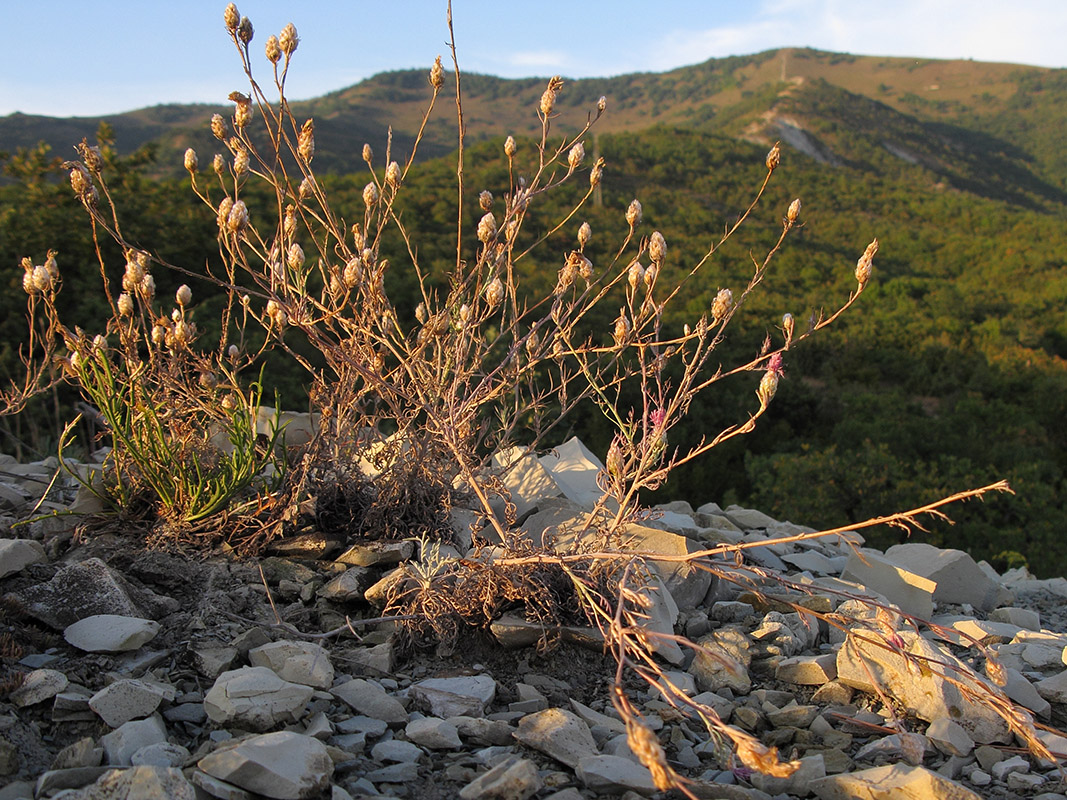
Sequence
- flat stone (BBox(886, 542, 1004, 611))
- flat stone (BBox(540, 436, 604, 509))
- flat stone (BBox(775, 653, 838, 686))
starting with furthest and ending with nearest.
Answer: flat stone (BBox(540, 436, 604, 509))
flat stone (BBox(886, 542, 1004, 611))
flat stone (BBox(775, 653, 838, 686))

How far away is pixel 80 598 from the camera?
2029 millimetres

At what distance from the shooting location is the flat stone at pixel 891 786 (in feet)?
4.93

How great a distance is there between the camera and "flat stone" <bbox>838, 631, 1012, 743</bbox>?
1.89m

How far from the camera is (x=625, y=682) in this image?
2094 mm

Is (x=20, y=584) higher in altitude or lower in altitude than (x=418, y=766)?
higher

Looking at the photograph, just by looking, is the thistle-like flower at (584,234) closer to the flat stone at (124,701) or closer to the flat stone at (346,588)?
the flat stone at (346,588)

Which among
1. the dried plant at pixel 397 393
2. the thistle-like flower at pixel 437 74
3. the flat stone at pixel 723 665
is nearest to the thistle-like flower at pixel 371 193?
the dried plant at pixel 397 393

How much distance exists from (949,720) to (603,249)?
69.9ft

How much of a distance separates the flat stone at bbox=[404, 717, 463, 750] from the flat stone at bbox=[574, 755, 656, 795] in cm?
27

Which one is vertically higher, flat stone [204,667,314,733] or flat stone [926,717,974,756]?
flat stone [204,667,314,733]

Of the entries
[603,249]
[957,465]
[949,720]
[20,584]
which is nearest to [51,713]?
[20,584]

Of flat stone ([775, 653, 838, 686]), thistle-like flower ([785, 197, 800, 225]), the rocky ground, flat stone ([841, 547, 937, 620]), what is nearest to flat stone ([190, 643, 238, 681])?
the rocky ground

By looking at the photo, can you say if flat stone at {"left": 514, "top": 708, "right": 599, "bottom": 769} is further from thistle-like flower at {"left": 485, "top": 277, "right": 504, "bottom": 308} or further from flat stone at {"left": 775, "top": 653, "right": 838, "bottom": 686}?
thistle-like flower at {"left": 485, "top": 277, "right": 504, "bottom": 308}

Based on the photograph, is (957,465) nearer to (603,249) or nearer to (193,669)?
(193,669)
